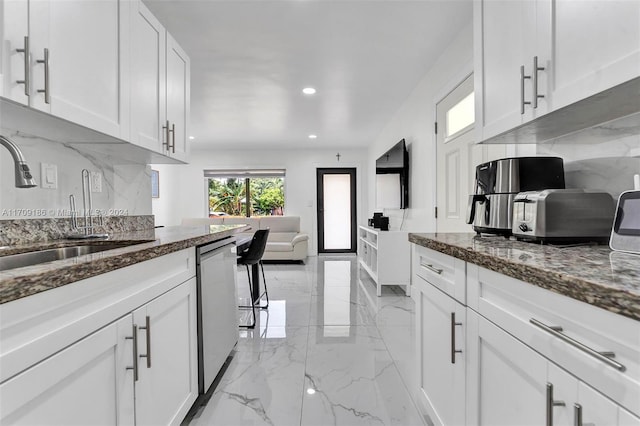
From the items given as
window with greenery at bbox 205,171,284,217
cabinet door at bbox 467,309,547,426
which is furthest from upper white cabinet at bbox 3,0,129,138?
window with greenery at bbox 205,171,284,217

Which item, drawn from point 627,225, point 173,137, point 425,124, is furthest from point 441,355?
point 425,124

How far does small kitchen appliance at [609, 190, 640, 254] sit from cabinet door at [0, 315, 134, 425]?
1527mm

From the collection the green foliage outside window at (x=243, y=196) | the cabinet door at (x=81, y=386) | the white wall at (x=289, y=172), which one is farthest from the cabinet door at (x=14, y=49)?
the green foliage outside window at (x=243, y=196)

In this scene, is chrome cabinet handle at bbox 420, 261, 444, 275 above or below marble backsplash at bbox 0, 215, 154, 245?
below

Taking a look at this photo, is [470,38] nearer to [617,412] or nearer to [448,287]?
[448,287]

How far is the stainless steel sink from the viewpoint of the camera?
124 centimetres

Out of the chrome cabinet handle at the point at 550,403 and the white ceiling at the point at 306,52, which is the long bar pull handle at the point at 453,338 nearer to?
the chrome cabinet handle at the point at 550,403

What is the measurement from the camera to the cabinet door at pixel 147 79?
169 centimetres

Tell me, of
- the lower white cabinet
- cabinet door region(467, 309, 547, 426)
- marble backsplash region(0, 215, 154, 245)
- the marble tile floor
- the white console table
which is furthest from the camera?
the white console table

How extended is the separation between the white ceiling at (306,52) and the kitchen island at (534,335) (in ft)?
6.20

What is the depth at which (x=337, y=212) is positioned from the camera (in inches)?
304

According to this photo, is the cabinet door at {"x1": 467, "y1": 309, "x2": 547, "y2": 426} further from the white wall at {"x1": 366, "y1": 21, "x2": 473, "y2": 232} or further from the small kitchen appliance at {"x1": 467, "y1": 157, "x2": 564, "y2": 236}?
the white wall at {"x1": 366, "y1": 21, "x2": 473, "y2": 232}

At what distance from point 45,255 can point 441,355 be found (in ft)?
5.55

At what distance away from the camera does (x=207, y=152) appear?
7.56m
